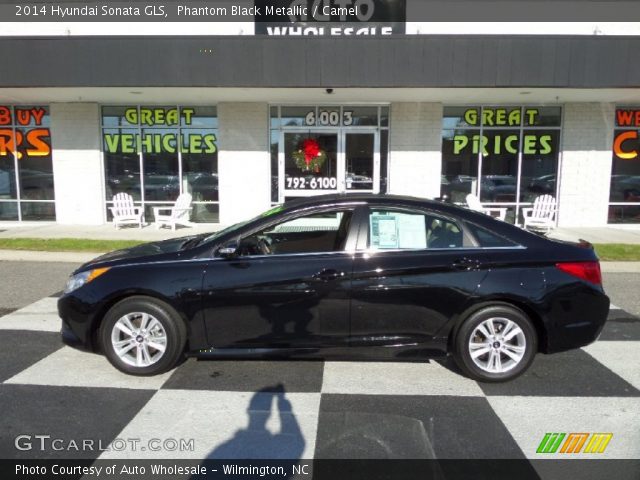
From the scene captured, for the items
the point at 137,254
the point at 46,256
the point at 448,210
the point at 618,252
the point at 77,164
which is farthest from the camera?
the point at 77,164

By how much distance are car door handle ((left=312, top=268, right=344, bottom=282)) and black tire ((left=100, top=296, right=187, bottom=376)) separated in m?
1.16

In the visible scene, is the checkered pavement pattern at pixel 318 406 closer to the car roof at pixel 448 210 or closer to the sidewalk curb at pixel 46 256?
the car roof at pixel 448 210

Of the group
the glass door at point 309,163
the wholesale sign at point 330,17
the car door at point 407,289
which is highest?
the wholesale sign at point 330,17

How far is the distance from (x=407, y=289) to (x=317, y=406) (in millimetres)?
1146

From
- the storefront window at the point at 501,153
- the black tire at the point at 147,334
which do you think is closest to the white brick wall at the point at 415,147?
the storefront window at the point at 501,153

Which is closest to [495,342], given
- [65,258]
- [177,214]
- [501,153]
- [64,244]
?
[65,258]

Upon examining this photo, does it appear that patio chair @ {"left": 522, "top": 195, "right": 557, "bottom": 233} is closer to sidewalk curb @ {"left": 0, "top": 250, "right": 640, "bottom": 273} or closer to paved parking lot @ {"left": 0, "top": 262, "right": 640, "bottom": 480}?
sidewalk curb @ {"left": 0, "top": 250, "right": 640, "bottom": 273}

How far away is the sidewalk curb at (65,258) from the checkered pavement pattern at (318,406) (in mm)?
4488

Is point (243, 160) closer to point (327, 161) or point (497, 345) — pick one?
point (327, 161)

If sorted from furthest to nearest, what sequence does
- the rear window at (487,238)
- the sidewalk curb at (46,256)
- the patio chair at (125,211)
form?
1. the patio chair at (125,211)
2. the sidewalk curb at (46,256)
3. the rear window at (487,238)

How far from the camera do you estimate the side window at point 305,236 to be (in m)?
4.25

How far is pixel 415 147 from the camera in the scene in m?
13.2

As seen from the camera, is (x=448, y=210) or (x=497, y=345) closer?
(x=497, y=345)

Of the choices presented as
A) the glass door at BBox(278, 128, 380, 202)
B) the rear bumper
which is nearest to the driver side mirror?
the rear bumper
